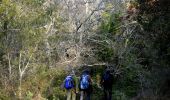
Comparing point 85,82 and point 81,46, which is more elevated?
point 81,46

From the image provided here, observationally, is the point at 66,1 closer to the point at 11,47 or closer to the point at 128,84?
the point at 128,84

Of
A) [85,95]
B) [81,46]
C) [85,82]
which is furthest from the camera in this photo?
[81,46]

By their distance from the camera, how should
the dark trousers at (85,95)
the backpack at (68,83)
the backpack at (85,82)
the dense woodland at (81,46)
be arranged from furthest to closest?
the dark trousers at (85,95) < the backpack at (85,82) < the backpack at (68,83) < the dense woodland at (81,46)

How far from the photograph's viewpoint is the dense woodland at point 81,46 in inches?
595

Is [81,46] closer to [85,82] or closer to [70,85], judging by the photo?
[85,82]

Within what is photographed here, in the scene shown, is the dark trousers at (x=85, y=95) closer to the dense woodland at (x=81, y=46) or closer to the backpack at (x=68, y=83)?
the backpack at (x=68, y=83)

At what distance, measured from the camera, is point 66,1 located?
23.0m

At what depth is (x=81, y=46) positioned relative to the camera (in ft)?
71.4

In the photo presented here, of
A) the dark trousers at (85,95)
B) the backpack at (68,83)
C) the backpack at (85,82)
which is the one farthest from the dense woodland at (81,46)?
the backpack at (85,82)

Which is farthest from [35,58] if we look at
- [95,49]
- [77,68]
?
[95,49]

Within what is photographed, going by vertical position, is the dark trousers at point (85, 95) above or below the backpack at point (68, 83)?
below

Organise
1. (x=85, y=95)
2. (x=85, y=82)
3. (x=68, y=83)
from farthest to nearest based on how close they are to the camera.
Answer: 1. (x=85, y=95)
2. (x=85, y=82)
3. (x=68, y=83)

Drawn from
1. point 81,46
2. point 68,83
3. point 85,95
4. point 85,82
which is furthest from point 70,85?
point 81,46

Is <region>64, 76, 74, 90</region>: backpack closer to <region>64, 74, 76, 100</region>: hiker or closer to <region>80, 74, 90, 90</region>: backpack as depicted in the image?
<region>64, 74, 76, 100</region>: hiker
